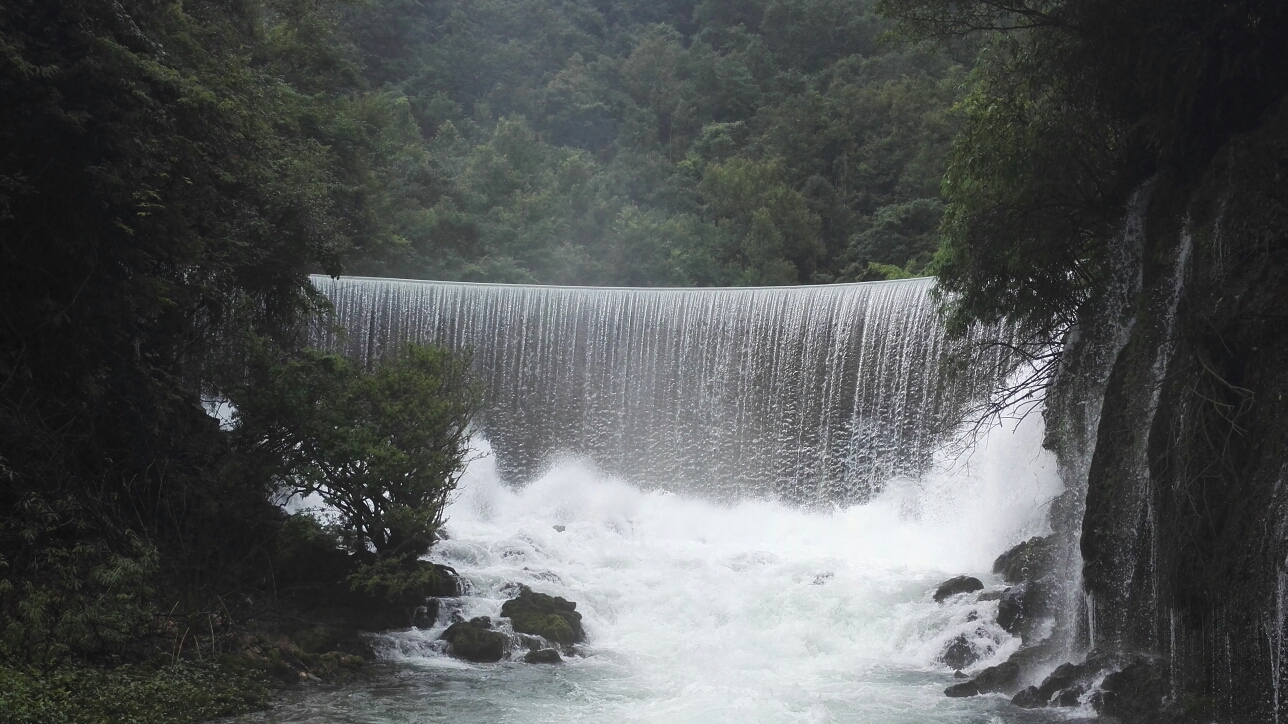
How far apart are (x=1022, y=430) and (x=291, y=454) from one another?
331 inches

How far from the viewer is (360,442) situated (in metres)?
11.5

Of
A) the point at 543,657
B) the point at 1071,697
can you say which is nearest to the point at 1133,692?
the point at 1071,697

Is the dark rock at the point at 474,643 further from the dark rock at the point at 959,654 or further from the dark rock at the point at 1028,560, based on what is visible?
the dark rock at the point at 1028,560

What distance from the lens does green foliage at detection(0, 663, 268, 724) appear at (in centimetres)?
695

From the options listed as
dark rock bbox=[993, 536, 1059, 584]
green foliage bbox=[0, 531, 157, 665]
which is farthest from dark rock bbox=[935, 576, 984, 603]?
green foliage bbox=[0, 531, 157, 665]

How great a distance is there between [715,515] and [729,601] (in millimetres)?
5073

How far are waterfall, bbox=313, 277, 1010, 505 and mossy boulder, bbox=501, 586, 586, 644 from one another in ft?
18.8

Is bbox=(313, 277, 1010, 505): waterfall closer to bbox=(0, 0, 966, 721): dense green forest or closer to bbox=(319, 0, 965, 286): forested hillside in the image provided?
bbox=(0, 0, 966, 721): dense green forest

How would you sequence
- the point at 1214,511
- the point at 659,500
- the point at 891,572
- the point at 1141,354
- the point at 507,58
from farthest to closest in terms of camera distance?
the point at 507,58 < the point at 659,500 < the point at 891,572 < the point at 1141,354 < the point at 1214,511

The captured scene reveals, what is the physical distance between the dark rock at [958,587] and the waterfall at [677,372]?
14.0ft

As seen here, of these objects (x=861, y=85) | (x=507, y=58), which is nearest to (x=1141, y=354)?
(x=861, y=85)

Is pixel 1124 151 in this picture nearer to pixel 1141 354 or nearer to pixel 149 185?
pixel 1141 354

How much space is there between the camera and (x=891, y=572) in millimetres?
13812

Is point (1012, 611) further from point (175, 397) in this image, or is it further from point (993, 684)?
point (175, 397)
